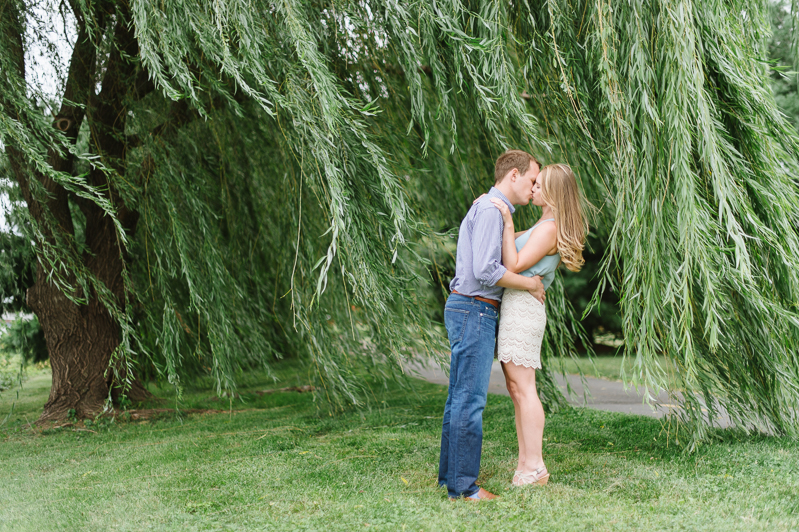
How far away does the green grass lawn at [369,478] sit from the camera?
8.99 feet

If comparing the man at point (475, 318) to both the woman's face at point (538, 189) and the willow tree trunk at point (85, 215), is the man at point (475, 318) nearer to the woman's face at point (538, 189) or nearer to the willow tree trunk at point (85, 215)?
the woman's face at point (538, 189)

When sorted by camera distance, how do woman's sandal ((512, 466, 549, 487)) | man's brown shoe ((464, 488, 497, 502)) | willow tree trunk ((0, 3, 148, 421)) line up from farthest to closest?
willow tree trunk ((0, 3, 148, 421)) → woman's sandal ((512, 466, 549, 487)) → man's brown shoe ((464, 488, 497, 502))

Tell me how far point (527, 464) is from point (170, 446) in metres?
2.65

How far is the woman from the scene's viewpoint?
3.09 meters

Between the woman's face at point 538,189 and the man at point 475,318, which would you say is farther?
the woman's face at point 538,189

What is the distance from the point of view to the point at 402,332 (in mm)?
4703

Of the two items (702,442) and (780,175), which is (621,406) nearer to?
(702,442)

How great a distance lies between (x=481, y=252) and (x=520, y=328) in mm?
439

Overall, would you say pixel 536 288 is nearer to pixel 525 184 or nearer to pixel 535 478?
pixel 525 184

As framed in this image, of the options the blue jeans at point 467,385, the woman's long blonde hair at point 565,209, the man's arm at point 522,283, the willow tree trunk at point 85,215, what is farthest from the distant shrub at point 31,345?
the woman's long blonde hair at point 565,209

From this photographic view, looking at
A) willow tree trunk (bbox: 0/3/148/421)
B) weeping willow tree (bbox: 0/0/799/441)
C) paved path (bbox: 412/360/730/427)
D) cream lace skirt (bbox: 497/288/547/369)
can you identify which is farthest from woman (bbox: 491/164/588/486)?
willow tree trunk (bbox: 0/3/148/421)

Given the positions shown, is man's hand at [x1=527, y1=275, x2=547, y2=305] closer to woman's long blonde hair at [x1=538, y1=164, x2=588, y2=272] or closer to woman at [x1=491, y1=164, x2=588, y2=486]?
woman at [x1=491, y1=164, x2=588, y2=486]

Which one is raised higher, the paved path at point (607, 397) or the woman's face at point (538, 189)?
the woman's face at point (538, 189)

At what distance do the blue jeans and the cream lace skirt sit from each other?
0.24 ft
